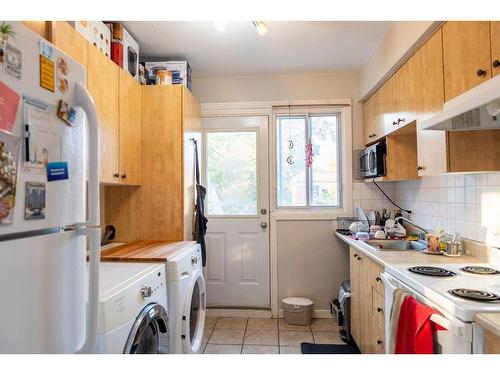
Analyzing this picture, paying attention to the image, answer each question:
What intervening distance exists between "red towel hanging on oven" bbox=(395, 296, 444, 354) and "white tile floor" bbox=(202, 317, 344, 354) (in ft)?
4.27

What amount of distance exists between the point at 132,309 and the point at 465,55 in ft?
6.33

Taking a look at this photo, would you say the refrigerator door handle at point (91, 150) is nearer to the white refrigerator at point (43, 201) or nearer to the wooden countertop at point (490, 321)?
the white refrigerator at point (43, 201)

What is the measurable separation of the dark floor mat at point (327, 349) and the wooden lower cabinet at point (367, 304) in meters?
0.10

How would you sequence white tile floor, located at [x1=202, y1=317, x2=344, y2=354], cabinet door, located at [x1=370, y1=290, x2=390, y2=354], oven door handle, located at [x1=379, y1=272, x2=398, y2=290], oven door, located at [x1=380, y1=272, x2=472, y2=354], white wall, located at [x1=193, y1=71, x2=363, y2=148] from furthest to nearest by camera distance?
white wall, located at [x1=193, y1=71, x2=363, y2=148] < white tile floor, located at [x1=202, y1=317, x2=344, y2=354] < cabinet door, located at [x1=370, y1=290, x2=390, y2=354] < oven door handle, located at [x1=379, y1=272, x2=398, y2=290] < oven door, located at [x1=380, y1=272, x2=472, y2=354]

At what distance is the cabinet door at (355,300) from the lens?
233 centimetres

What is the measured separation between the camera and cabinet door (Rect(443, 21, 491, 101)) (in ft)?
4.44

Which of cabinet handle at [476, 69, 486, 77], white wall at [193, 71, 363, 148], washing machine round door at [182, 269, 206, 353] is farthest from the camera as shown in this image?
white wall at [193, 71, 363, 148]

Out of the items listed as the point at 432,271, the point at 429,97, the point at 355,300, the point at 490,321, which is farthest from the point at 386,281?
the point at 429,97

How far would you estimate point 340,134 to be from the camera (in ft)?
10.8

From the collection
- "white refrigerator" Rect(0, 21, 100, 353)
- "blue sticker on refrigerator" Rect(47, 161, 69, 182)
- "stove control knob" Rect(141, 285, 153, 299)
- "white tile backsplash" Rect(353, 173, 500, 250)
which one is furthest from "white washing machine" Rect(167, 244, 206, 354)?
"white tile backsplash" Rect(353, 173, 500, 250)

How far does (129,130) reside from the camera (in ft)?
7.59

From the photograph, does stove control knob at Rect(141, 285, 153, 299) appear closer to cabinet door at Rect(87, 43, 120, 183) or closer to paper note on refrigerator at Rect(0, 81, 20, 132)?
cabinet door at Rect(87, 43, 120, 183)
